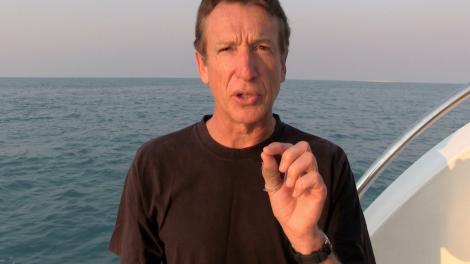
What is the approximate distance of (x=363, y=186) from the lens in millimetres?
2051

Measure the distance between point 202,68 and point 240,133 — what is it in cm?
33

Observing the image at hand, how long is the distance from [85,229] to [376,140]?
12406mm

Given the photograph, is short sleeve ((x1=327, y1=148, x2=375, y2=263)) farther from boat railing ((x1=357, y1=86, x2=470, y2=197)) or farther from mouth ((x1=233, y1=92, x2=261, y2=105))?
boat railing ((x1=357, y1=86, x2=470, y2=197))

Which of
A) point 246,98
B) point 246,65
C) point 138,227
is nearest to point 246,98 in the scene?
point 246,98

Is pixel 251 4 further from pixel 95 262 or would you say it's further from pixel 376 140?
pixel 376 140

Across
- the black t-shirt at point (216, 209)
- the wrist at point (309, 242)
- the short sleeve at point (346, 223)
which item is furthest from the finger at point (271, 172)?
the short sleeve at point (346, 223)

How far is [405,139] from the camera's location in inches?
82.2

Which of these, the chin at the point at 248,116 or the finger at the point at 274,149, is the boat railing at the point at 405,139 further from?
the finger at the point at 274,149

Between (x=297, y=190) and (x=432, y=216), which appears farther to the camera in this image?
(x=432, y=216)

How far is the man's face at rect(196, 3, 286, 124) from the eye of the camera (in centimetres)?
140

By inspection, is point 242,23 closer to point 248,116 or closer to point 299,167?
point 248,116

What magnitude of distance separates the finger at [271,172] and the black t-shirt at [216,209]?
30 cm

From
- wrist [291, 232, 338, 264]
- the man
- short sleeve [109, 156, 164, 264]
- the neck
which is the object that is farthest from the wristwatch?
short sleeve [109, 156, 164, 264]

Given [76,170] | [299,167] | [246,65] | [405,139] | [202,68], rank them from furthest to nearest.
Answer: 1. [76,170]
2. [405,139]
3. [202,68]
4. [246,65]
5. [299,167]
